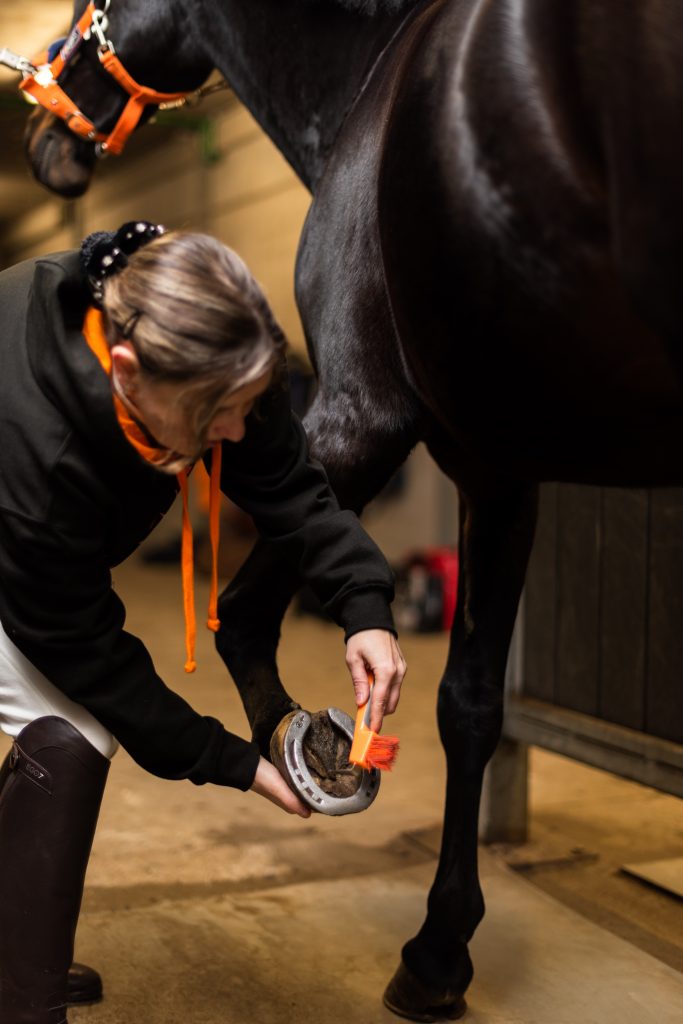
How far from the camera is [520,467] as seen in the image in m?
1.32

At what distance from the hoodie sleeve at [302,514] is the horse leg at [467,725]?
0.44m

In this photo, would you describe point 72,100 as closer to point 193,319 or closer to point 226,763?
point 193,319

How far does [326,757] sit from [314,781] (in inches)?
1.8

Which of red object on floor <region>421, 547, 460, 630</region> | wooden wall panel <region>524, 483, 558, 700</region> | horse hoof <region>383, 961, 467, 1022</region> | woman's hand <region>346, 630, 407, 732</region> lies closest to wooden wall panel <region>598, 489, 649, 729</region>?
wooden wall panel <region>524, 483, 558, 700</region>

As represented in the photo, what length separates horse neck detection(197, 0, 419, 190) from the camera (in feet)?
5.35

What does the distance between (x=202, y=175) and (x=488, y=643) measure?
22.1 feet

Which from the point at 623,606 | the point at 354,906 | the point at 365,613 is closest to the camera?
the point at 365,613

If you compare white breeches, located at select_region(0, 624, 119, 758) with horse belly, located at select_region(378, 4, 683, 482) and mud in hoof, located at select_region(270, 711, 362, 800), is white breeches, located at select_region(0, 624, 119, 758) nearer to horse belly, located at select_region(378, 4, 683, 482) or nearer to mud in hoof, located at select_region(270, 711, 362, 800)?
mud in hoof, located at select_region(270, 711, 362, 800)

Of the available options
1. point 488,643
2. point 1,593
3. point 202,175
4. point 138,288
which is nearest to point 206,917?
point 488,643

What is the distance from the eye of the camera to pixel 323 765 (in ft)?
4.29

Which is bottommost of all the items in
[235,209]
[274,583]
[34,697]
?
[235,209]

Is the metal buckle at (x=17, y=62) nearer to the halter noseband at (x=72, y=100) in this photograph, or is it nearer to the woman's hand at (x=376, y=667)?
the halter noseband at (x=72, y=100)

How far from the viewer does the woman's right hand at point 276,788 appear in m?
1.27

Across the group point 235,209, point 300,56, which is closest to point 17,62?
point 300,56
